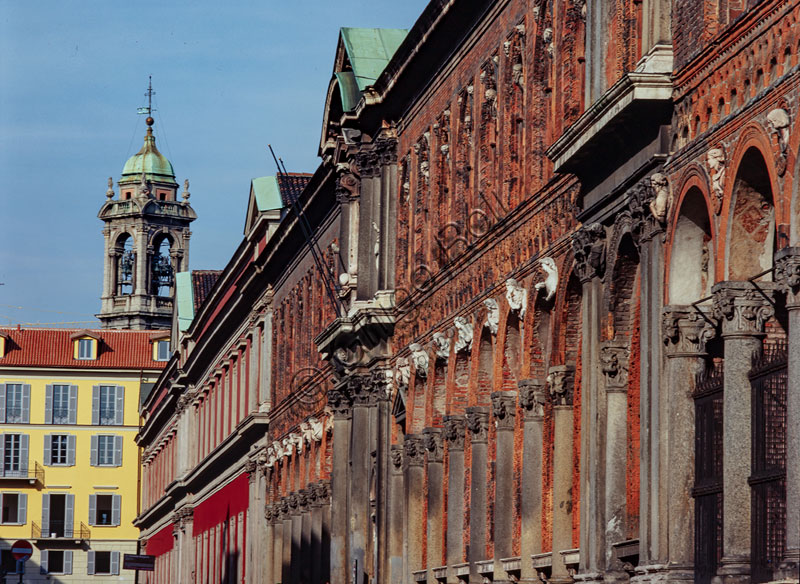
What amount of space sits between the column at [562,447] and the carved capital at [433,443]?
8.12 m

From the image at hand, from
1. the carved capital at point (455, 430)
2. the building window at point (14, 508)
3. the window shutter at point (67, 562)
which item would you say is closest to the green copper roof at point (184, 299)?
the building window at point (14, 508)

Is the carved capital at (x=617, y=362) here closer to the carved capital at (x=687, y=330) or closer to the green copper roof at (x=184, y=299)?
the carved capital at (x=687, y=330)

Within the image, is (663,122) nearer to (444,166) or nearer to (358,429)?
(444,166)

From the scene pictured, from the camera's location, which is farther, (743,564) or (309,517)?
(309,517)

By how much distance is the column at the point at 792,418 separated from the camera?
57.4ft

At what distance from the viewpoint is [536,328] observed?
2888 centimetres

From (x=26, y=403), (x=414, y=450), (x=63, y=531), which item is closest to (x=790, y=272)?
(x=414, y=450)

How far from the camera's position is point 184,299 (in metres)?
86.9

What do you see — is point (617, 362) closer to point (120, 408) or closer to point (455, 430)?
point (455, 430)

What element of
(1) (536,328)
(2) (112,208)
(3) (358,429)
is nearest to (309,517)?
(3) (358,429)

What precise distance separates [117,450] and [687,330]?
92.5 metres

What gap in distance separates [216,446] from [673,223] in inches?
2011

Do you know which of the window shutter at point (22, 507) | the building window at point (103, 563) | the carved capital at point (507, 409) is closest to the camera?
the carved capital at point (507, 409)

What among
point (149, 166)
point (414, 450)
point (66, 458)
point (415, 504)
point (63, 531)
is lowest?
point (415, 504)
